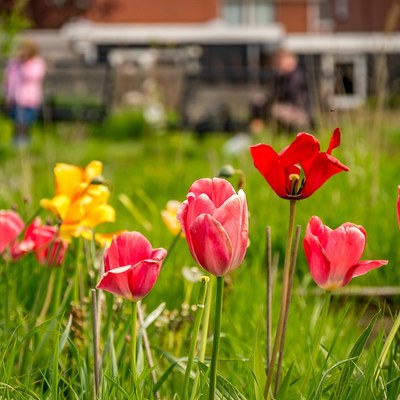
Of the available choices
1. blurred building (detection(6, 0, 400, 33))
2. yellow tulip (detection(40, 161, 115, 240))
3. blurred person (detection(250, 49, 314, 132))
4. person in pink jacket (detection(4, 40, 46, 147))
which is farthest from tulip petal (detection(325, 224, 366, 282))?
blurred building (detection(6, 0, 400, 33))

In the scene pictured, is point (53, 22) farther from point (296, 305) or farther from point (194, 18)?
point (296, 305)

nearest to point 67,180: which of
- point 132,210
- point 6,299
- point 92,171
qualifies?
point 92,171

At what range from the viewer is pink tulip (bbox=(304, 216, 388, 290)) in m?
1.56

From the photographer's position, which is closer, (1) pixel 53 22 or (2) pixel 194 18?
(1) pixel 53 22

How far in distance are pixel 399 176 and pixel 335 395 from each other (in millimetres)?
4564

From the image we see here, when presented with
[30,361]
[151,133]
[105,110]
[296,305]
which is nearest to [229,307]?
[296,305]

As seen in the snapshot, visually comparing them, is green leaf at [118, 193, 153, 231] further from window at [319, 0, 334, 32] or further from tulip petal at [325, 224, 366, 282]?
window at [319, 0, 334, 32]

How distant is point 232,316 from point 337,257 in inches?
57.1

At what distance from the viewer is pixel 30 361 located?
207 cm

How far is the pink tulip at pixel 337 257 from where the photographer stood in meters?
1.56

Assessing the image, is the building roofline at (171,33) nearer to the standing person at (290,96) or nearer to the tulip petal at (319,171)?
the standing person at (290,96)

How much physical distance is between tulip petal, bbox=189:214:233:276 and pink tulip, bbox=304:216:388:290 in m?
0.19

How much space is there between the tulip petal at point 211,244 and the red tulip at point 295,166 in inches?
5.5

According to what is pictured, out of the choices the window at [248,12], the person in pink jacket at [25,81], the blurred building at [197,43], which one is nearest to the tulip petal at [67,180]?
the person in pink jacket at [25,81]
